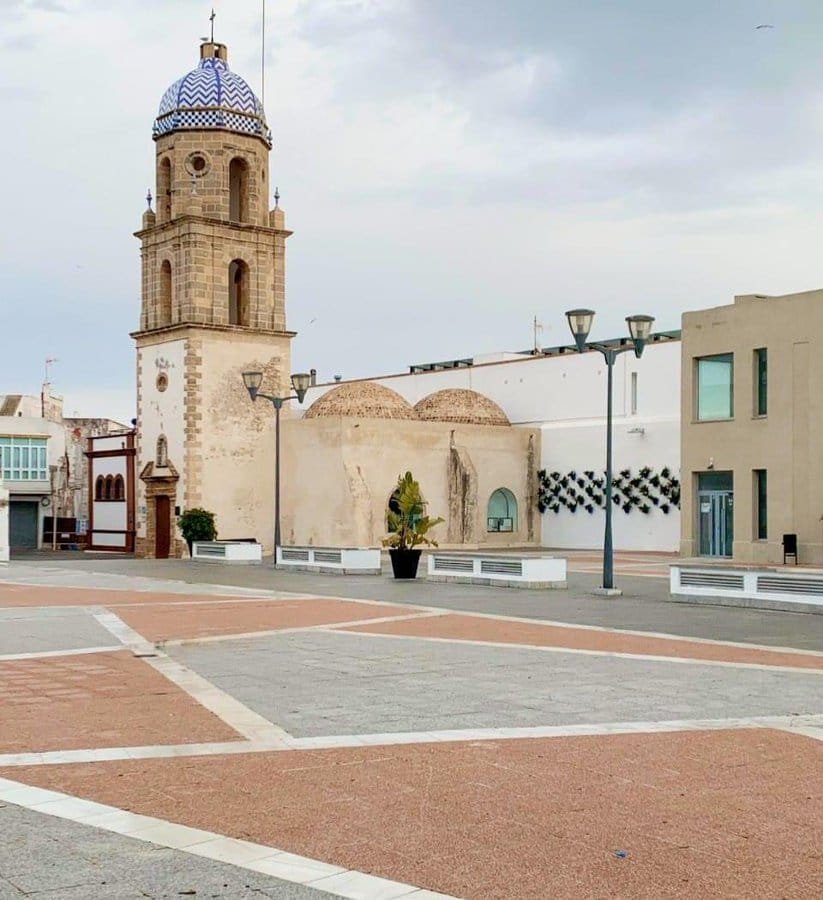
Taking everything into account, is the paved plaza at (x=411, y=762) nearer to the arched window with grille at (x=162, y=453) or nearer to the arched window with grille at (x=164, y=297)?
the arched window with grille at (x=162, y=453)

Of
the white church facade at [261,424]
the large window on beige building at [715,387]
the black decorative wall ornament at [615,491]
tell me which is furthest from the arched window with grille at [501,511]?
the large window on beige building at [715,387]

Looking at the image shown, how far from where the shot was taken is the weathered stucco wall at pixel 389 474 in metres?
42.7

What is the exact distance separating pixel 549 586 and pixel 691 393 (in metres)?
15.3

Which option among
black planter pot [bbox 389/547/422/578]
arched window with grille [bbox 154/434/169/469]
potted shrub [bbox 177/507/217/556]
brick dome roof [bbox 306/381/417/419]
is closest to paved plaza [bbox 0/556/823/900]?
black planter pot [bbox 389/547/422/578]

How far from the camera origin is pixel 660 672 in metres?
12.4

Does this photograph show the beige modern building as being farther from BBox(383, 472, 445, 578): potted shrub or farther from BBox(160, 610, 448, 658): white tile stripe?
BBox(160, 610, 448, 658): white tile stripe

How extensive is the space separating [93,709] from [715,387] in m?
30.2

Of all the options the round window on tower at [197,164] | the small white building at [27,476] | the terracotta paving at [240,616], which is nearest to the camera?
the terracotta paving at [240,616]

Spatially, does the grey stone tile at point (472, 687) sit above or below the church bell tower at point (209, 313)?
below

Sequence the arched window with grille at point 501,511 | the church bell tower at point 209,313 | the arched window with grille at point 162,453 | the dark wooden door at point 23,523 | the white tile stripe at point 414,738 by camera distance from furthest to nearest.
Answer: the dark wooden door at point 23,523 < the arched window with grille at point 501,511 < the arched window with grille at point 162,453 < the church bell tower at point 209,313 < the white tile stripe at point 414,738

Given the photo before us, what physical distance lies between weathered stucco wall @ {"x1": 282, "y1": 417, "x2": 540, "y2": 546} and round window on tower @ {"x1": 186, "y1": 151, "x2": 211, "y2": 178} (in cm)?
924

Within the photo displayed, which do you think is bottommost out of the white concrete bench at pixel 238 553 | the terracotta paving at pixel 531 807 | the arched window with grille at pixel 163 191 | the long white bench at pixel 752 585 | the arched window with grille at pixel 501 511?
the white concrete bench at pixel 238 553

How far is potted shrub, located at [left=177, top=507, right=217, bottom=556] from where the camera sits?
4141cm

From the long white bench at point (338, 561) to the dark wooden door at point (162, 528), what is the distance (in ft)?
41.7
